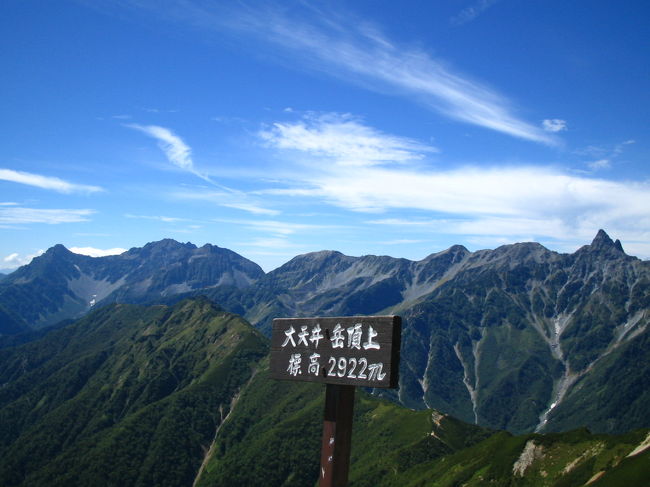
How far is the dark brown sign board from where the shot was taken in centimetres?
1215

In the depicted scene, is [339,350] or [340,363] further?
[339,350]

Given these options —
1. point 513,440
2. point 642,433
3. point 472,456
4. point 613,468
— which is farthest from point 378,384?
point 472,456

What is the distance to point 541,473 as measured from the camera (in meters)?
111

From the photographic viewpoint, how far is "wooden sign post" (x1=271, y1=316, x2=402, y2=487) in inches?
480

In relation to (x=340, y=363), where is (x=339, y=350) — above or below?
above

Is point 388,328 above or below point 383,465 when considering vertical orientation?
above

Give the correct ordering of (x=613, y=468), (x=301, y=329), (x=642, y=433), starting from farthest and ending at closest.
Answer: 1. (x=642, y=433)
2. (x=613, y=468)
3. (x=301, y=329)

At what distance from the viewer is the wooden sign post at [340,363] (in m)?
12.2

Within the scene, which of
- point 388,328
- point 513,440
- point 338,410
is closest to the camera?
point 388,328

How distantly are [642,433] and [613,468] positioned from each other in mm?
16799

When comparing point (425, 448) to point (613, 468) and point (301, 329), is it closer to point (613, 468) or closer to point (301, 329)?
point (613, 468)

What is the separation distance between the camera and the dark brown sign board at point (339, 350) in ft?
39.9

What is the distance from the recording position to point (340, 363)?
1309 centimetres

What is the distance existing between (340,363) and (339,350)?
0.32m
